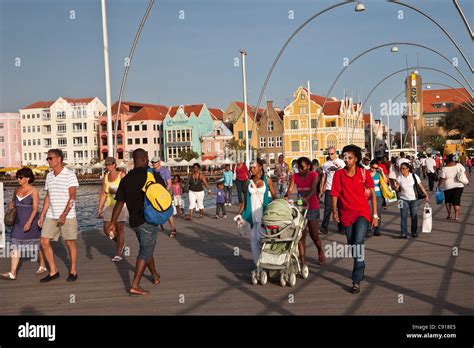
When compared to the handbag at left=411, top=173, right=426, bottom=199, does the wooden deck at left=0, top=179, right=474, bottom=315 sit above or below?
below

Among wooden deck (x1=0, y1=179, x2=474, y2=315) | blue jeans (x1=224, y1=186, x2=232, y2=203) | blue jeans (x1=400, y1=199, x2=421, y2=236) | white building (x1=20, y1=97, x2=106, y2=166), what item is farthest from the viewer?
white building (x1=20, y1=97, x2=106, y2=166)

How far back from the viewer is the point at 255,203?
32.4ft

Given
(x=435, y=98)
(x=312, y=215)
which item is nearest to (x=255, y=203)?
(x=312, y=215)

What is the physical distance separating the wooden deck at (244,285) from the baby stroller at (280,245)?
0.19m

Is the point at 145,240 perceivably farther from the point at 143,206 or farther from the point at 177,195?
the point at 177,195

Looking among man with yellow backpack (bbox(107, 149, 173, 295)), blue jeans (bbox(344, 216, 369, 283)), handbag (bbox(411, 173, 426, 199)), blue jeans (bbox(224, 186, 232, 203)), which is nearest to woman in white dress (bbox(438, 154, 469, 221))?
handbag (bbox(411, 173, 426, 199))

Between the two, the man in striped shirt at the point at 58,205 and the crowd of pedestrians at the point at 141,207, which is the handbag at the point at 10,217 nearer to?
the crowd of pedestrians at the point at 141,207

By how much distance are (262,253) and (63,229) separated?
124 inches

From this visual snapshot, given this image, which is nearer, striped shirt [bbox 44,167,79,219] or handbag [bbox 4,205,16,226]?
striped shirt [bbox 44,167,79,219]

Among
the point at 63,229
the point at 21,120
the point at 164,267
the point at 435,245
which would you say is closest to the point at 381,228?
the point at 435,245

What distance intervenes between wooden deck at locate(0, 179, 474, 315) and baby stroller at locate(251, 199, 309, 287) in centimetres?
19

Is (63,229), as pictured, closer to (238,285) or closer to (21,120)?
(238,285)

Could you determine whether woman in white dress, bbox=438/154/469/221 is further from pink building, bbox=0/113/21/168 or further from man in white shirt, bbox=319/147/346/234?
pink building, bbox=0/113/21/168

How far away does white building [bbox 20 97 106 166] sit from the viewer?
108 metres
